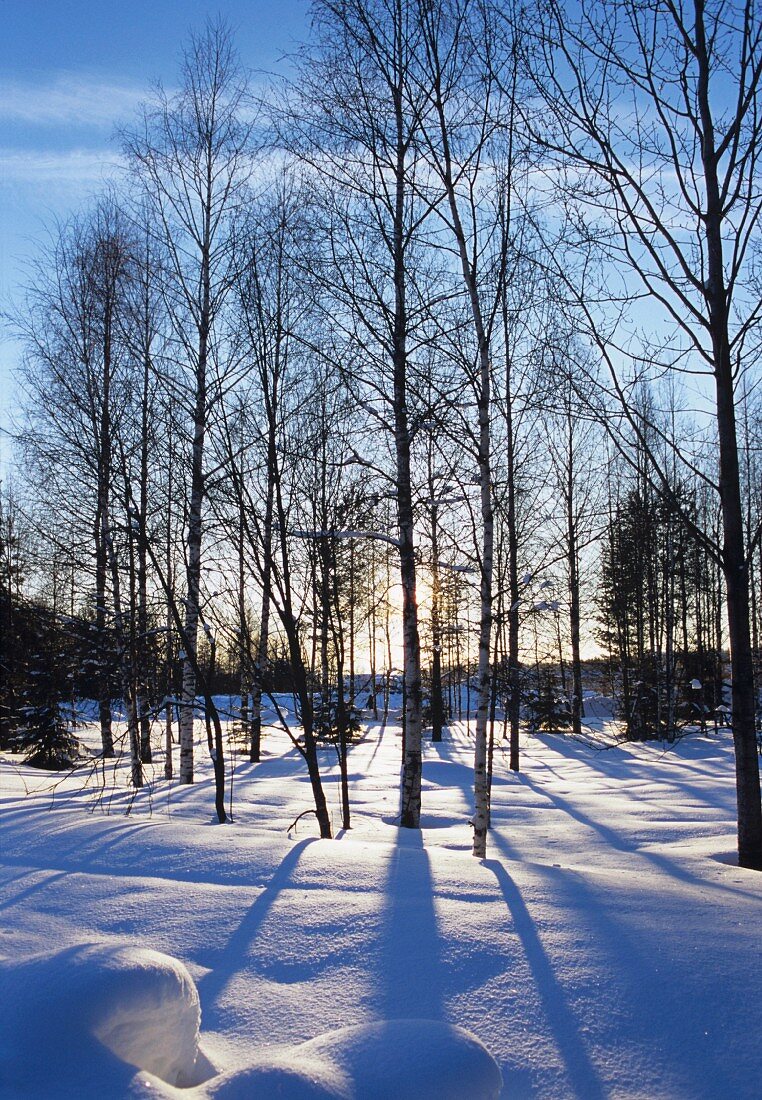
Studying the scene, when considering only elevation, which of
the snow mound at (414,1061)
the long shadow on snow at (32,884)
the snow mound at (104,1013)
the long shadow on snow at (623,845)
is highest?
the snow mound at (104,1013)

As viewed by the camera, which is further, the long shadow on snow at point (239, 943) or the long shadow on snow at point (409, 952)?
the long shadow on snow at point (239, 943)

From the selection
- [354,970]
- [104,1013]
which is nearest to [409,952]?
[354,970]

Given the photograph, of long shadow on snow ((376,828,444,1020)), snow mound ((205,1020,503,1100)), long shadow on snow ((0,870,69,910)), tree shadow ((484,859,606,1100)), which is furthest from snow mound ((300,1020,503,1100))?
long shadow on snow ((0,870,69,910))

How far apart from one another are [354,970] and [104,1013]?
1075mm

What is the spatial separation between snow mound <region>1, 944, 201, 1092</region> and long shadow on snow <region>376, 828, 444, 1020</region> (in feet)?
2.35

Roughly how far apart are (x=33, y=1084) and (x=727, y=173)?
5.91 m

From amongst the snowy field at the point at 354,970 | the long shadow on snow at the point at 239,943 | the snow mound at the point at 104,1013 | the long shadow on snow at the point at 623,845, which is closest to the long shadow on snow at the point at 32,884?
the snowy field at the point at 354,970

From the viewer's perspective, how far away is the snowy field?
1.64 m

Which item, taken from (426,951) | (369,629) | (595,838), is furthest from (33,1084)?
(369,629)

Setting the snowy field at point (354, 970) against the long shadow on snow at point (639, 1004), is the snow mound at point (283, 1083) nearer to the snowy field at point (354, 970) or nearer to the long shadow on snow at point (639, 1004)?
the snowy field at point (354, 970)

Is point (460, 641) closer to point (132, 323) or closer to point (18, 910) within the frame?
point (132, 323)

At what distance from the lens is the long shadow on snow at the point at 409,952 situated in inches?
88.4

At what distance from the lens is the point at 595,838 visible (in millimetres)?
7848

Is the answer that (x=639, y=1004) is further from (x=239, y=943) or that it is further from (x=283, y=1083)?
(x=239, y=943)
